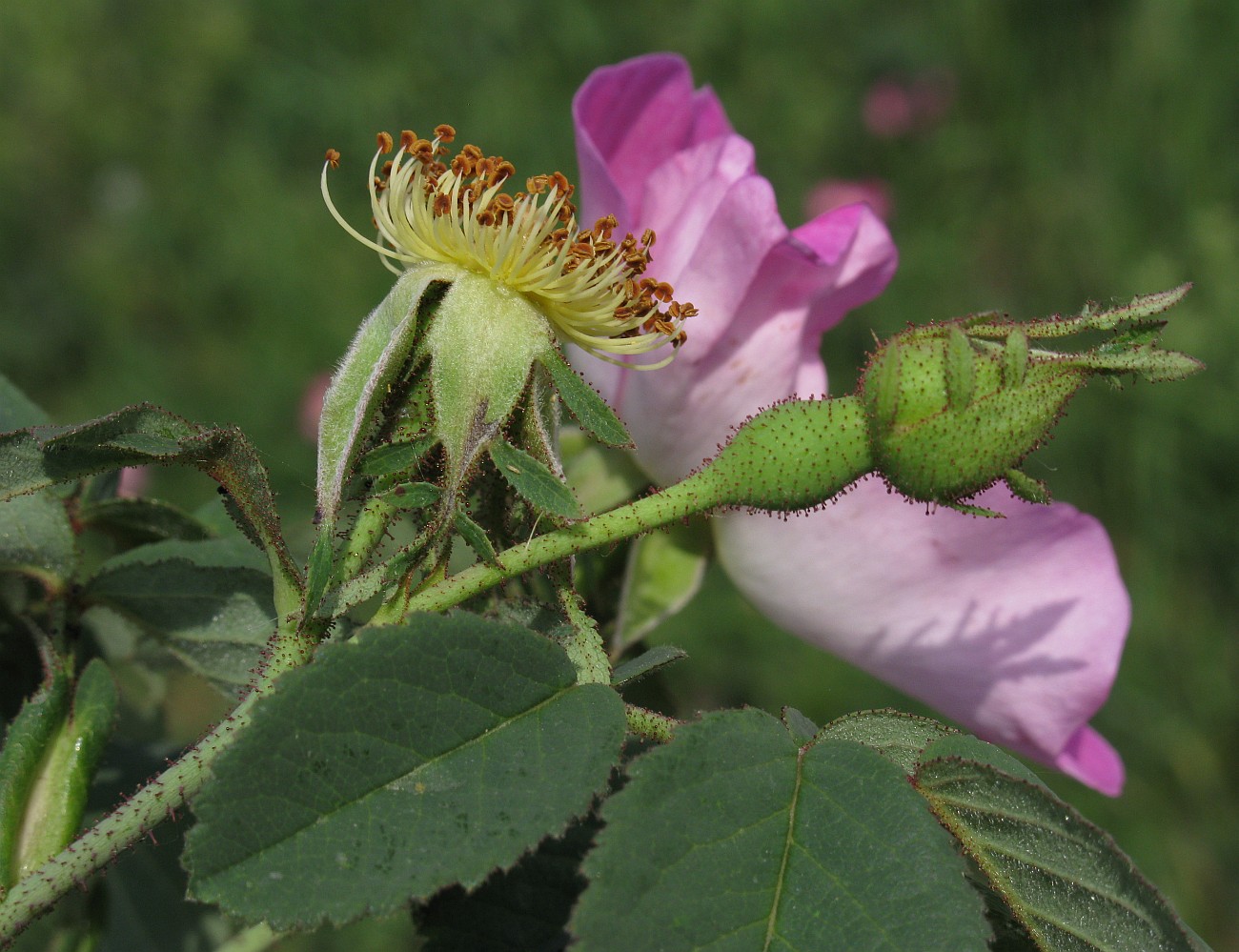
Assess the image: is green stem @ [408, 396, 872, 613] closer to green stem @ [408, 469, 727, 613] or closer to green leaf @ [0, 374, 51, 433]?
green stem @ [408, 469, 727, 613]

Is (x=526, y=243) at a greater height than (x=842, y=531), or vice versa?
(x=526, y=243)

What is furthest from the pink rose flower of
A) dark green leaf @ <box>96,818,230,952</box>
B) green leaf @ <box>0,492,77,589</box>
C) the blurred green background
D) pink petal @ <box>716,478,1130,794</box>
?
the blurred green background

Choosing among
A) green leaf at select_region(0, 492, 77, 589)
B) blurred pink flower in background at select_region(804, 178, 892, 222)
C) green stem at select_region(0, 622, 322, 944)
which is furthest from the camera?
blurred pink flower in background at select_region(804, 178, 892, 222)

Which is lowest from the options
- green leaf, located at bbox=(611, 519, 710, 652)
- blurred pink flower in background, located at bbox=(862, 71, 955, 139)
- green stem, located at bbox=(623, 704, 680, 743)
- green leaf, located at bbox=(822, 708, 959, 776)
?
blurred pink flower in background, located at bbox=(862, 71, 955, 139)

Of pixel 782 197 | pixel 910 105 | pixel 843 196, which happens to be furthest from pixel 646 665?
pixel 910 105

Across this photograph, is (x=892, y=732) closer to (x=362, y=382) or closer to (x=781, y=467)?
(x=781, y=467)

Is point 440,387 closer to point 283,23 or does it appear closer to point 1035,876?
point 1035,876

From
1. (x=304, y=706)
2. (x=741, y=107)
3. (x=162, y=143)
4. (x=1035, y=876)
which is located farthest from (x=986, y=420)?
(x=162, y=143)
